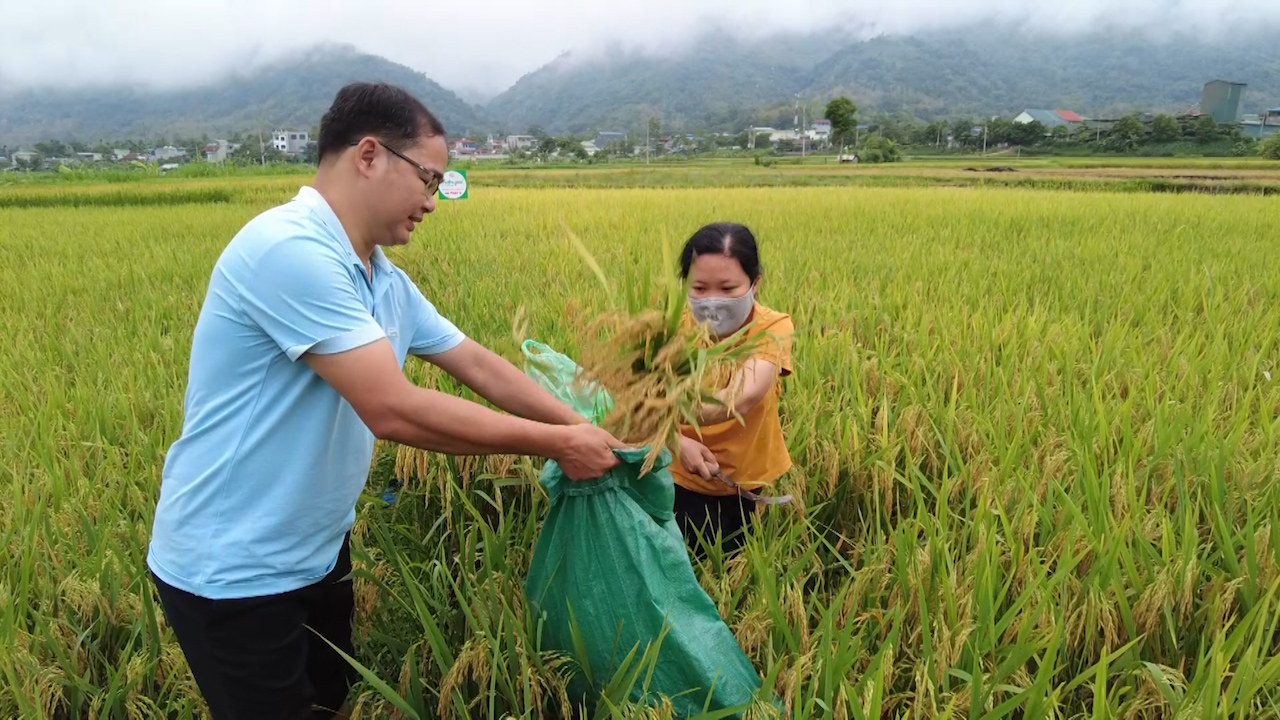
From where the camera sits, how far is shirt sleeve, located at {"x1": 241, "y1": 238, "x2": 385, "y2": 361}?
1050 millimetres

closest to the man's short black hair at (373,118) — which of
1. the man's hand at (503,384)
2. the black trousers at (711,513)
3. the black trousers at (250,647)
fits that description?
the man's hand at (503,384)

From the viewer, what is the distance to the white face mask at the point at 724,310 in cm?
171

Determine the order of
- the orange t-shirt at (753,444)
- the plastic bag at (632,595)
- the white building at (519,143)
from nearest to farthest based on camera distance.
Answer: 1. the plastic bag at (632,595)
2. the orange t-shirt at (753,444)
3. the white building at (519,143)

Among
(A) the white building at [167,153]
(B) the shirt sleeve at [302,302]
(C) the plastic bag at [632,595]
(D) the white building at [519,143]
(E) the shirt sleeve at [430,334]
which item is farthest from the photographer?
(D) the white building at [519,143]

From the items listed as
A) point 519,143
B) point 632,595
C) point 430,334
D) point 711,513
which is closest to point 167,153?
point 519,143

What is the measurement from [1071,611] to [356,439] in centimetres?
136

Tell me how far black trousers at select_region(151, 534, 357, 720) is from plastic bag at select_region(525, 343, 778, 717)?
1.48 feet

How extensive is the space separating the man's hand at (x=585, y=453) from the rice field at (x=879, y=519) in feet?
1.00

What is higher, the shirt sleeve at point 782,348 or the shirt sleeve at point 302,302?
the shirt sleeve at point 302,302

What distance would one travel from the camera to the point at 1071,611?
132 centimetres

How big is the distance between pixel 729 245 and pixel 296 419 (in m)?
1.01

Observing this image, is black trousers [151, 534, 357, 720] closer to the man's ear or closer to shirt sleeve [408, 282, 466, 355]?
shirt sleeve [408, 282, 466, 355]

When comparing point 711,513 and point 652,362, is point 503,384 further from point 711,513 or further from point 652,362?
point 711,513

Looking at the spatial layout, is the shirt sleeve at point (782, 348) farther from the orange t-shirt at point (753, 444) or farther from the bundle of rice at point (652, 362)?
the bundle of rice at point (652, 362)
